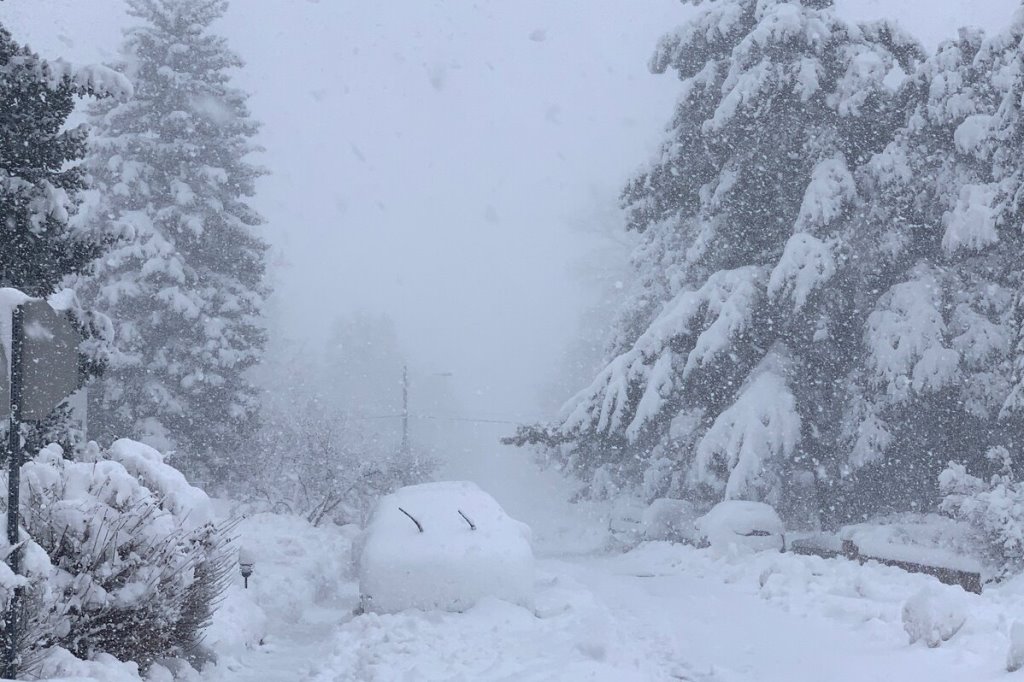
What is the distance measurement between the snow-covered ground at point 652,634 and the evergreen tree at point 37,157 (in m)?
3.44

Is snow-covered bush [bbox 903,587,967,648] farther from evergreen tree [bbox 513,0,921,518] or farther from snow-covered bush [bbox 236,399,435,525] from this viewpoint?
snow-covered bush [bbox 236,399,435,525]

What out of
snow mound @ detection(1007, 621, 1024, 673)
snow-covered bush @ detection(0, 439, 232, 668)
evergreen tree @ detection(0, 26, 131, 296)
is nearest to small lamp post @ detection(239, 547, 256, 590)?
snow-covered bush @ detection(0, 439, 232, 668)

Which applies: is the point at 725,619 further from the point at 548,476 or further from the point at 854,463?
the point at 548,476

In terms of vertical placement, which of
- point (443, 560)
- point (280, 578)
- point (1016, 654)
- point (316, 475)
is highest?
point (1016, 654)

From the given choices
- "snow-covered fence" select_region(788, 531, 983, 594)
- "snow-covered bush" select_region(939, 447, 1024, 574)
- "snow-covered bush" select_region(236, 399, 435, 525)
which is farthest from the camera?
"snow-covered bush" select_region(236, 399, 435, 525)

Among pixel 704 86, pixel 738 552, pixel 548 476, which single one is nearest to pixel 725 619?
pixel 738 552

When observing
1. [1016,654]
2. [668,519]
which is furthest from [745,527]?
[1016,654]

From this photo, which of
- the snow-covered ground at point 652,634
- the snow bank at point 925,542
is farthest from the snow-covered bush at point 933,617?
the snow bank at point 925,542

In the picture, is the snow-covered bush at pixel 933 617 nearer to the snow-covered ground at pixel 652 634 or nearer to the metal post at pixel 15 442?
the snow-covered ground at pixel 652 634

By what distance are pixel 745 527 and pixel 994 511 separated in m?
4.07

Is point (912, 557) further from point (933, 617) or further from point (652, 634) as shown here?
point (933, 617)

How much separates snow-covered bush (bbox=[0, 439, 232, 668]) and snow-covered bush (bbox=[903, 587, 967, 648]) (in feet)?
17.2

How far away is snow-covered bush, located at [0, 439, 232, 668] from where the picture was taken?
17.5 feet

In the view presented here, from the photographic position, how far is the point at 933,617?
6.64 meters
